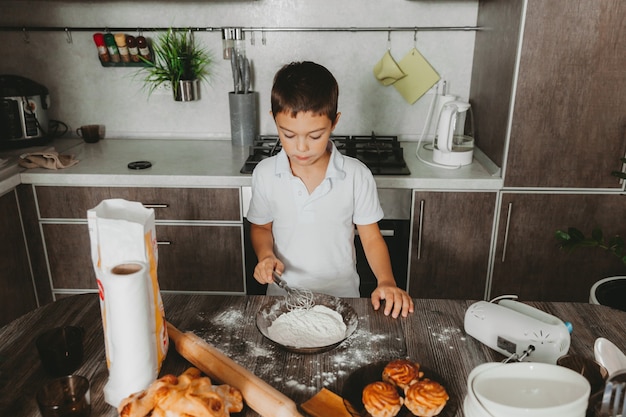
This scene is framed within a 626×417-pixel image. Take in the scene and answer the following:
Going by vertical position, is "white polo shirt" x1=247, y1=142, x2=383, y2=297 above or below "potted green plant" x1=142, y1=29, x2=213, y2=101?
below

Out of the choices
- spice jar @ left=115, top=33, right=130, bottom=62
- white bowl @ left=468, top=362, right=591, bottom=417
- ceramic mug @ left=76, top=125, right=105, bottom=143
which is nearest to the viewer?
white bowl @ left=468, top=362, right=591, bottom=417

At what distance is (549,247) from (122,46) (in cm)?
204

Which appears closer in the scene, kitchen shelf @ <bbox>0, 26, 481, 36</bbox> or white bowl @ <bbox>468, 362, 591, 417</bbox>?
white bowl @ <bbox>468, 362, 591, 417</bbox>

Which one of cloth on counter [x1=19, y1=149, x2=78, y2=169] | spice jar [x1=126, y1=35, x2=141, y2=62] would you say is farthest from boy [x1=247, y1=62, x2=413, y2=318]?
spice jar [x1=126, y1=35, x2=141, y2=62]

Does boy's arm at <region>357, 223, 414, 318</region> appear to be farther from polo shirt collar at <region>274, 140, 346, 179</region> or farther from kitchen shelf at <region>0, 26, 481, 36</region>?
kitchen shelf at <region>0, 26, 481, 36</region>

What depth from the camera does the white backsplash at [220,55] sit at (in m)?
2.32

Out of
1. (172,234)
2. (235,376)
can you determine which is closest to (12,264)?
(172,234)

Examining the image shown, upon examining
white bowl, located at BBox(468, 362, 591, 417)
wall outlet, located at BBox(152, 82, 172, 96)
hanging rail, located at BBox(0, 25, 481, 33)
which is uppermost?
hanging rail, located at BBox(0, 25, 481, 33)

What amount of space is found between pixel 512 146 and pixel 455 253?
18.6 inches

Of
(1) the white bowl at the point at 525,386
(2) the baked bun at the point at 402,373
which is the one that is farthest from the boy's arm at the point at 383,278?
(1) the white bowl at the point at 525,386

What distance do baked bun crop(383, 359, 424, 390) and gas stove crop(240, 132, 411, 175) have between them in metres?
1.18

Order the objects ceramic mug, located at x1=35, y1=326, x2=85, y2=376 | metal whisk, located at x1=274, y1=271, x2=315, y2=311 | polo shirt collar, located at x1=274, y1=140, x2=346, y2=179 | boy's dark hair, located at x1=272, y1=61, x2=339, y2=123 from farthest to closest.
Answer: polo shirt collar, located at x1=274, y1=140, x2=346, y2=179
boy's dark hair, located at x1=272, y1=61, x2=339, y2=123
metal whisk, located at x1=274, y1=271, x2=315, y2=311
ceramic mug, located at x1=35, y1=326, x2=85, y2=376

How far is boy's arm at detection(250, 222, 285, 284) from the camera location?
1.18 m

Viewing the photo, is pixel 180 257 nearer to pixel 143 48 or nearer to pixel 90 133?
pixel 90 133
